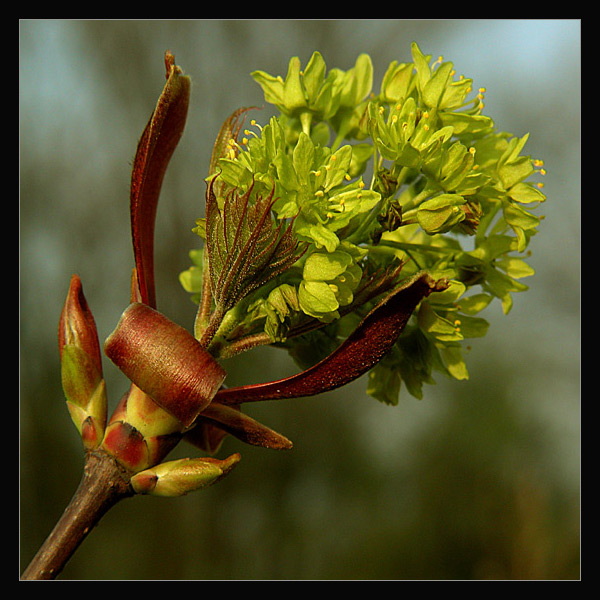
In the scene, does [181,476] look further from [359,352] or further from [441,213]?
[441,213]

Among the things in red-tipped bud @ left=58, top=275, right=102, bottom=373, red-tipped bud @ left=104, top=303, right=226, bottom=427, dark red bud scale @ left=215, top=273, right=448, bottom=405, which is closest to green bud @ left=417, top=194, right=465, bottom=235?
dark red bud scale @ left=215, top=273, right=448, bottom=405

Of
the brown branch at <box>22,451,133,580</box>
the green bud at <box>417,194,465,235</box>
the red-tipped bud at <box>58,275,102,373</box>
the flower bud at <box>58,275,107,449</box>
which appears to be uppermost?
the green bud at <box>417,194,465,235</box>

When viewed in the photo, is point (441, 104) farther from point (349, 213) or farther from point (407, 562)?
point (407, 562)

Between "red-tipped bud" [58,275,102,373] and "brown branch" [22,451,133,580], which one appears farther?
"red-tipped bud" [58,275,102,373]

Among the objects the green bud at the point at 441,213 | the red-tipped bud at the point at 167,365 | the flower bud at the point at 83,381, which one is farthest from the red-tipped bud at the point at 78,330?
the green bud at the point at 441,213

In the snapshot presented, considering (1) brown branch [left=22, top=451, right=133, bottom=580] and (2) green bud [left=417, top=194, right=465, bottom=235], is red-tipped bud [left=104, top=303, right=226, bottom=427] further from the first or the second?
(2) green bud [left=417, top=194, right=465, bottom=235]

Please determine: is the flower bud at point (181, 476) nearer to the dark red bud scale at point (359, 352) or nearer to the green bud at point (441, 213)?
the dark red bud scale at point (359, 352)
